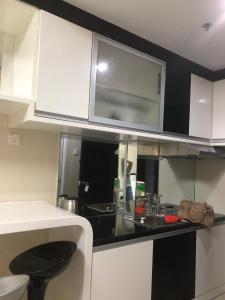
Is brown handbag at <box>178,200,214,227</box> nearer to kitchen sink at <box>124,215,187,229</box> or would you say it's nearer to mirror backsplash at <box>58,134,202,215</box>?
kitchen sink at <box>124,215,187,229</box>

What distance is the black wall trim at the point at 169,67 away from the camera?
1657mm

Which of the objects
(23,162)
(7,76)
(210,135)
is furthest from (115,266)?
(210,135)

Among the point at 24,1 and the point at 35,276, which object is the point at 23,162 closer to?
the point at 35,276

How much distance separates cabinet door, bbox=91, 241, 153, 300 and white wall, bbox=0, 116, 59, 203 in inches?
24.8

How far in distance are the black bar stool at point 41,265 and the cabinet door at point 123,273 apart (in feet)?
0.67

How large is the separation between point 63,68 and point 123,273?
1.35m

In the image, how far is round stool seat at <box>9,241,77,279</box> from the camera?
4.13 ft

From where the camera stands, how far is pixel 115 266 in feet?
5.24

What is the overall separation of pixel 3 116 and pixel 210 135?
1928 millimetres

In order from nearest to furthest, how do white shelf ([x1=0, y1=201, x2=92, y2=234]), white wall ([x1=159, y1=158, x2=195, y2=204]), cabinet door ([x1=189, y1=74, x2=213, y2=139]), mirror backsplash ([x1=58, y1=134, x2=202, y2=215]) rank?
white shelf ([x1=0, y1=201, x2=92, y2=234]), mirror backsplash ([x1=58, y1=134, x2=202, y2=215]), cabinet door ([x1=189, y1=74, x2=213, y2=139]), white wall ([x1=159, y1=158, x2=195, y2=204])

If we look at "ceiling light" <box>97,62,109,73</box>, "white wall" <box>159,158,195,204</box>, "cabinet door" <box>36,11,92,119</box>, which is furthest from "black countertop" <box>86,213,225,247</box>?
"ceiling light" <box>97,62,109,73</box>

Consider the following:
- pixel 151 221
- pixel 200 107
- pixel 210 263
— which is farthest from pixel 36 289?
pixel 200 107

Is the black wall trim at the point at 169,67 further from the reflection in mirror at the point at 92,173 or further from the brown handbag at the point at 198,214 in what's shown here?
the brown handbag at the point at 198,214

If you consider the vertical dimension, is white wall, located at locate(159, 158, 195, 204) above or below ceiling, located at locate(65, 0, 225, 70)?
below
